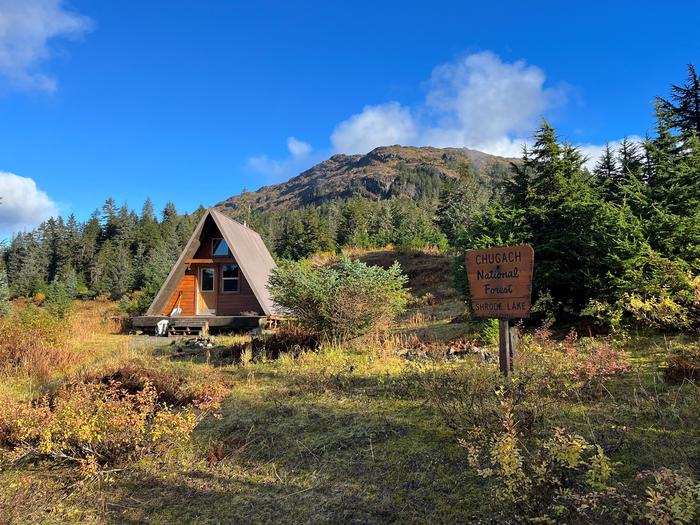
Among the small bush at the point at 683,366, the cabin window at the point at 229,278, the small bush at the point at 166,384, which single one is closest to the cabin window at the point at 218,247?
the cabin window at the point at 229,278

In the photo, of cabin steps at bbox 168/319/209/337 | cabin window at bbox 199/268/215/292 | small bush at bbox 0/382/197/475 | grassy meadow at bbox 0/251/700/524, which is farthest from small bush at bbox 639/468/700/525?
cabin window at bbox 199/268/215/292

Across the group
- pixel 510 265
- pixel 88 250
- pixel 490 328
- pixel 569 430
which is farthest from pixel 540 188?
pixel 88 250

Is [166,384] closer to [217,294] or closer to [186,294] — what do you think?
[217,294]

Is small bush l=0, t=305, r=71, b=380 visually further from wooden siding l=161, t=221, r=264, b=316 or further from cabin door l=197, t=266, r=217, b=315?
cabin door l=197, t=266, r=217, b=315

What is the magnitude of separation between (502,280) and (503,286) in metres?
0.08

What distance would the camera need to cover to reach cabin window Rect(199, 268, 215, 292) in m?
18.6

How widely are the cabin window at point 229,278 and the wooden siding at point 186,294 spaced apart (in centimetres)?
124

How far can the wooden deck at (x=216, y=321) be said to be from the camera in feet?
53.8

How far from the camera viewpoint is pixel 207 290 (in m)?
18.6

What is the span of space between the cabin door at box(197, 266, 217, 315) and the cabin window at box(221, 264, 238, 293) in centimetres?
34

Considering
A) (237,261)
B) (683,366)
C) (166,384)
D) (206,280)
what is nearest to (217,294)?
(206,280)

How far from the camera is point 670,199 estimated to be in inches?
397

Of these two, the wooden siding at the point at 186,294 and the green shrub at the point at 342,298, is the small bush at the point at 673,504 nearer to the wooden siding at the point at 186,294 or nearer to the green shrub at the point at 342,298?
the green shrub at the point at 342,298

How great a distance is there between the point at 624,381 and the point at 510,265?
2.06 m
